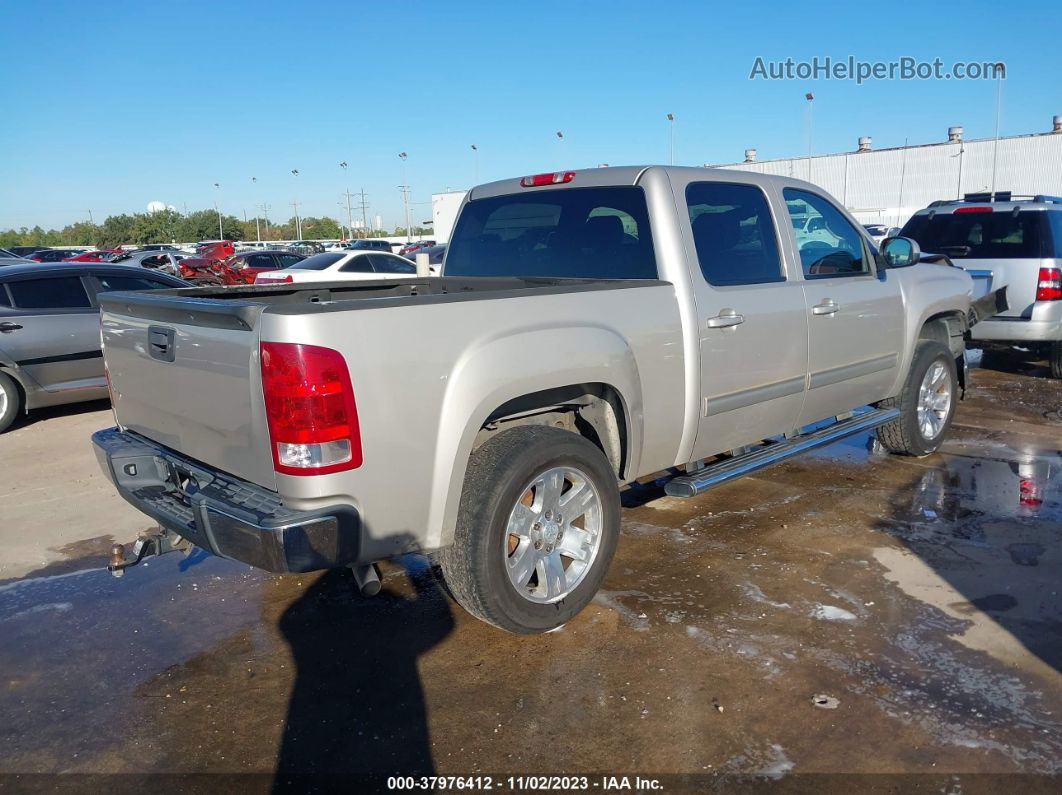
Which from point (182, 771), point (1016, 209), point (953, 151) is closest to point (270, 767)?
point (182, 771)

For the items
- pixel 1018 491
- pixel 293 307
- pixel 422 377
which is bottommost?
pixel 1018 491

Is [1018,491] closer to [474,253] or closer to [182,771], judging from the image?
[474,253]

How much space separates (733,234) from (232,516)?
301cm

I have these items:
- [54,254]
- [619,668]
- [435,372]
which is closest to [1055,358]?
[619,668]

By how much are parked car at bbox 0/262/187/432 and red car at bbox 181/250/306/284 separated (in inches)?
611

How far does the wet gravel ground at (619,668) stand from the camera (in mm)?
2865

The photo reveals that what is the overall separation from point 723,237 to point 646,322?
3.23ft

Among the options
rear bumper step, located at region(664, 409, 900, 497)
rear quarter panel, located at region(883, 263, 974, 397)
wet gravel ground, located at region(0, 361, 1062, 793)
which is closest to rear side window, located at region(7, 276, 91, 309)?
wet gravel ground, located at region(0, 361, 1062, 793)

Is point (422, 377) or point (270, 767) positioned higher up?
point (422, 377)

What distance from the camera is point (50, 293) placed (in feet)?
27.0

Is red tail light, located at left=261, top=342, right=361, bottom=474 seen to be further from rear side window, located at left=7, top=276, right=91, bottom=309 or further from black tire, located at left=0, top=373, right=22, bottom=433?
rear side window, located at left=7, top=276, right=91, bottom=309

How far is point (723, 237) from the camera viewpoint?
4512 millimetres

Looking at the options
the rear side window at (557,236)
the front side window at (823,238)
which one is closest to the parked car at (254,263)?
the rear side window at (557,236)

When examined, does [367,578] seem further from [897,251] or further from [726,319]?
[897,251]
